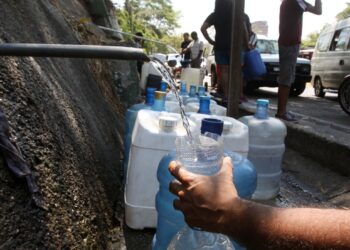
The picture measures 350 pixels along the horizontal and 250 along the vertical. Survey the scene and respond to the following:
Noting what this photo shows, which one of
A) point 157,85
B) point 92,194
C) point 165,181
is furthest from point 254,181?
point 157,85

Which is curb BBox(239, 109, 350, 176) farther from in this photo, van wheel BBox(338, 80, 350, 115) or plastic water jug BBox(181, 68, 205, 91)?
plastic water jug BBox(181, 68, 205, 91)

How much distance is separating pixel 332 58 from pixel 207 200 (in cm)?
1043

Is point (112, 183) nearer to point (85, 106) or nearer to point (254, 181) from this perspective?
point (85, 106)

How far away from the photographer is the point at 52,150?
201 cm

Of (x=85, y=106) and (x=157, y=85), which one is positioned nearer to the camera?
(x=85, y=106)

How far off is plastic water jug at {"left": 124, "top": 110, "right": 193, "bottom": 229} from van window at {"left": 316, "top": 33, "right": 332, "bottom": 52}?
32.0 ft

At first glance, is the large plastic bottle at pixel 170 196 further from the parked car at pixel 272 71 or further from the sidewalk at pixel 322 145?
the parked car at pixel 272 71

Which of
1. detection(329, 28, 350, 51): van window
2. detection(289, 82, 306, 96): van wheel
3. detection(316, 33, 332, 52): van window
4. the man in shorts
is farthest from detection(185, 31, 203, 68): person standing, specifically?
detection(329, 28, 350, 51): van window

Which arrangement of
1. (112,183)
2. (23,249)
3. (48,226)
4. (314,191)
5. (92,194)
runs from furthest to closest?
1. (314,191)
2. (112,183)
3. (92,194)
4. (48,226)
5. (23,249)

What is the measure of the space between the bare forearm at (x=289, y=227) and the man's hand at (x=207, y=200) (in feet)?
0.10

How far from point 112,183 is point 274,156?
1673 mm

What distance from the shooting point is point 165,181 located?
7.77 feet

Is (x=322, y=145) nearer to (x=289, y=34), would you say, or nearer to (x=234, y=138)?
(x=289, y=34)

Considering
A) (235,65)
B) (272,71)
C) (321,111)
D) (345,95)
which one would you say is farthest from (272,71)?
(235,65)
